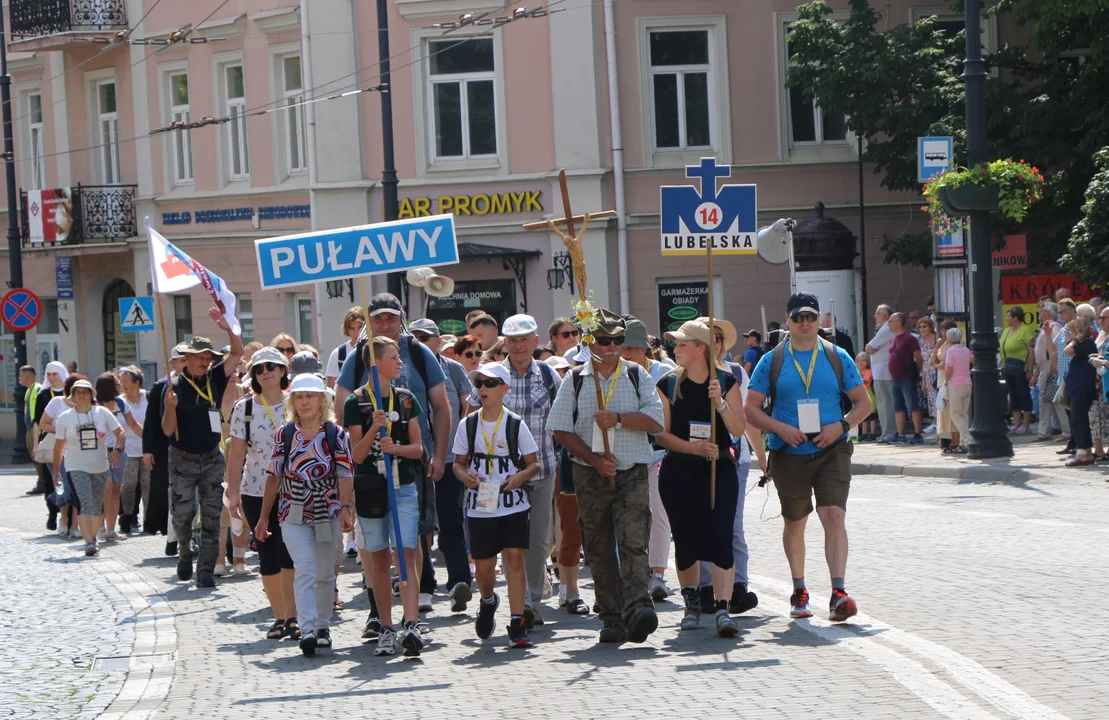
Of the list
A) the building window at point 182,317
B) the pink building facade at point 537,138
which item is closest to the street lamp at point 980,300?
the pink building facade at point 537,138

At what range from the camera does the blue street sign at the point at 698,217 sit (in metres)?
16.5

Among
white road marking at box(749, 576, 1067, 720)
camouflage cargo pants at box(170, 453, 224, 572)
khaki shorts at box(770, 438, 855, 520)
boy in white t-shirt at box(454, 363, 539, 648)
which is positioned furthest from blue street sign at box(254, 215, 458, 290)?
camouflage cargo pants at box(170, 453, 224, 572)

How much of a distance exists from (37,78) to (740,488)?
29.7 metres

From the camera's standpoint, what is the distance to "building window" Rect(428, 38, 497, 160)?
93.4ft

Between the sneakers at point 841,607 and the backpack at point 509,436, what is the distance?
75.0 inches

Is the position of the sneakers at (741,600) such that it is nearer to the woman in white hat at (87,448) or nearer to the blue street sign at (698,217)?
the blue street sign at (698,217)

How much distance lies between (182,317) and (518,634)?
2496cm

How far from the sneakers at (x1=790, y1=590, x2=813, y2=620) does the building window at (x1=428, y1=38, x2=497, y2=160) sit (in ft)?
64.3

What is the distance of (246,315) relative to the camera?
31.4 metres

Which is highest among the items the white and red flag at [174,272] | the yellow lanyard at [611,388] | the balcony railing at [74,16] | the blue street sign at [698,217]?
the balcony railing at [74,16]

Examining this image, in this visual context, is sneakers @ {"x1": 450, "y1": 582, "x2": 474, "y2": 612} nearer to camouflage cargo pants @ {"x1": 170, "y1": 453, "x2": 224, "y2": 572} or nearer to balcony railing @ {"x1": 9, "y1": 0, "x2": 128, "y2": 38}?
camouflage cargo pants @ {"x1": 170, "y1": 453, "x2": 224, "y2": 572}

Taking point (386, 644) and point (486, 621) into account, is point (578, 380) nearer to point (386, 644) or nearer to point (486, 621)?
point (486, 621)

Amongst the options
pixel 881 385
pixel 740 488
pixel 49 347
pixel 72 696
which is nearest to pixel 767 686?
pixel 740 488

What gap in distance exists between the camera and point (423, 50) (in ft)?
93.5
